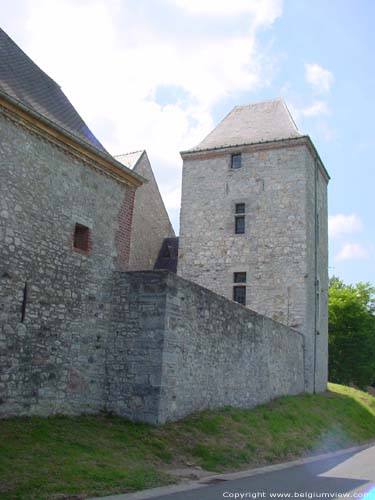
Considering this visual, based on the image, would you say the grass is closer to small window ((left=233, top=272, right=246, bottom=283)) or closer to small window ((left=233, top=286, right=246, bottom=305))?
small window ((left=233, top=286, right=246, bottom=305))

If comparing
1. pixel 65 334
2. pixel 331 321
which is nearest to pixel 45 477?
pixel 65 334

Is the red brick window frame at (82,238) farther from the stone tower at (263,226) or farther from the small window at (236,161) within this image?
the small window at (236,161)

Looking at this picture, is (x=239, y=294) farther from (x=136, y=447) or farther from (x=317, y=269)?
(x=136, y=447)

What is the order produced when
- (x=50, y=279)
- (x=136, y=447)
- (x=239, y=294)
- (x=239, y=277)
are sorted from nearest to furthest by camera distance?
(x=136, y=447)
(x=50, y=279)
(x=239, y=294)
(x=239, y=277)

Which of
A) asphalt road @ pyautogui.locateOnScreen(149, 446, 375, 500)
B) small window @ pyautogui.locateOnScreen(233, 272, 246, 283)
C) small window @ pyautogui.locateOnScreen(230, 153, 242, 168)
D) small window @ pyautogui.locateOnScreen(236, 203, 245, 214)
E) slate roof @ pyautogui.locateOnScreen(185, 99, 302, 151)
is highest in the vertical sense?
slate roof @ pyautogui.locateOnScreen(185, 99, 302, 151)

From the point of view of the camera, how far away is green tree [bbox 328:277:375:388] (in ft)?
109

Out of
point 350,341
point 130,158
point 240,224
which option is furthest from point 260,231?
point 350,341

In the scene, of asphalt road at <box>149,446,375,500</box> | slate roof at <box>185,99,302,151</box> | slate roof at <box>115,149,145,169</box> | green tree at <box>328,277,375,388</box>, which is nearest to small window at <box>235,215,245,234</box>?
slate roof at <box>185,99,302,151</box>

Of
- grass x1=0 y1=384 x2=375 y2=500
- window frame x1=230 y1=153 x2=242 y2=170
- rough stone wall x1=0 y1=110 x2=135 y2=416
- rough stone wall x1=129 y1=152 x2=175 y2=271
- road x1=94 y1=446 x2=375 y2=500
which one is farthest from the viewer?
window frame x1=230 y1=153 x2=242 y2=170

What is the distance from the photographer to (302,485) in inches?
328

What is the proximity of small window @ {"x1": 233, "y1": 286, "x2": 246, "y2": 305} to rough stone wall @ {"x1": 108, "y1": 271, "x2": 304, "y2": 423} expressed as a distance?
19.2 feet

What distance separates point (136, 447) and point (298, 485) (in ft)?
9.27

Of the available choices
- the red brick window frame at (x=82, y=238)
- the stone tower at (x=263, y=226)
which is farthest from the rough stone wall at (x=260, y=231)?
the red brick window frame at (x=82, y=238)

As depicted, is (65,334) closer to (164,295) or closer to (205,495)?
(164,295)
